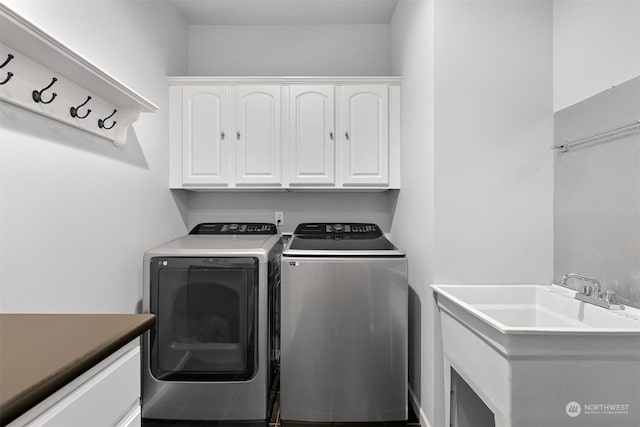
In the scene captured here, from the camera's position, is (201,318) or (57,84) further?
(201,318)

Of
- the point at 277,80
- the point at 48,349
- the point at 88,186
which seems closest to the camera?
the point at 48,349

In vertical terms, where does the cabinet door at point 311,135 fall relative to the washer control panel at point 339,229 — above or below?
above

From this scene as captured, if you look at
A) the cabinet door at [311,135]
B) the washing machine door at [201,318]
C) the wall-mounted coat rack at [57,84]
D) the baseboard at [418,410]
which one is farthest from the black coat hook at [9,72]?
the baseboard at [418,410]

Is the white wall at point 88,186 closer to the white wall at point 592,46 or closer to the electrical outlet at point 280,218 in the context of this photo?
the electrical outlet at point 280,218

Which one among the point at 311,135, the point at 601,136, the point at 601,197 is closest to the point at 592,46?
the point at 601,136

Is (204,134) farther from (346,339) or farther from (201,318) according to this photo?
(346,339)

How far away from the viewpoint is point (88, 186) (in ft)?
5.27

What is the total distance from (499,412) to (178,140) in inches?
93.1

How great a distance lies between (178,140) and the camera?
2.50 meters

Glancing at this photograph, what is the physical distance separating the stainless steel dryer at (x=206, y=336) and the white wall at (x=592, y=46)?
66.5 inches

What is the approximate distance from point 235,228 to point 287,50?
4.79 feet

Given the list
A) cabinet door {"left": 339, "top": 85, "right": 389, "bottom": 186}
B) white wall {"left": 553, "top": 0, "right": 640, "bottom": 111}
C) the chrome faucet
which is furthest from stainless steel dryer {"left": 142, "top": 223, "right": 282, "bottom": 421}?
white wall {"left": 553, "top": 0, "right": 640, "bottom": 111}

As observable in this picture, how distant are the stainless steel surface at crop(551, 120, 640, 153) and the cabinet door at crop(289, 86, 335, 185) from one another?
134 cm

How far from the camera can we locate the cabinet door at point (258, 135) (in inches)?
98.5
